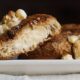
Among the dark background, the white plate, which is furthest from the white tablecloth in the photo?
the dark background

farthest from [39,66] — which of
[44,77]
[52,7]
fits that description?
[52,7]

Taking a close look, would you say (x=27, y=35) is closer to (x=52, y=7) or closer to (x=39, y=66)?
(x=39, y=66)

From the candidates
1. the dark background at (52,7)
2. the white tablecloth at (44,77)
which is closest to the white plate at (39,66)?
the white tablecloth at (44,77)

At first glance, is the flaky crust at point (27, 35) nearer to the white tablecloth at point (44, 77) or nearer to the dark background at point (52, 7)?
the white tablecloth at point (44, 77)

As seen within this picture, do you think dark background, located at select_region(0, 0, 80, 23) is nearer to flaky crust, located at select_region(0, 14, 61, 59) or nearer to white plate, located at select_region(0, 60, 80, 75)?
flaky crust, located at select_region(0, 14, 61, 59)

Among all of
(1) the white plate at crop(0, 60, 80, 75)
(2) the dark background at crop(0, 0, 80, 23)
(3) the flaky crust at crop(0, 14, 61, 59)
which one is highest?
(2) the dark background at crop(0, 0, 80, 23)

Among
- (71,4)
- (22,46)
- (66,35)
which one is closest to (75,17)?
(71,4)

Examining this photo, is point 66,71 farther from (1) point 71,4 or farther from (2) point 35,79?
(1) point 71,4
